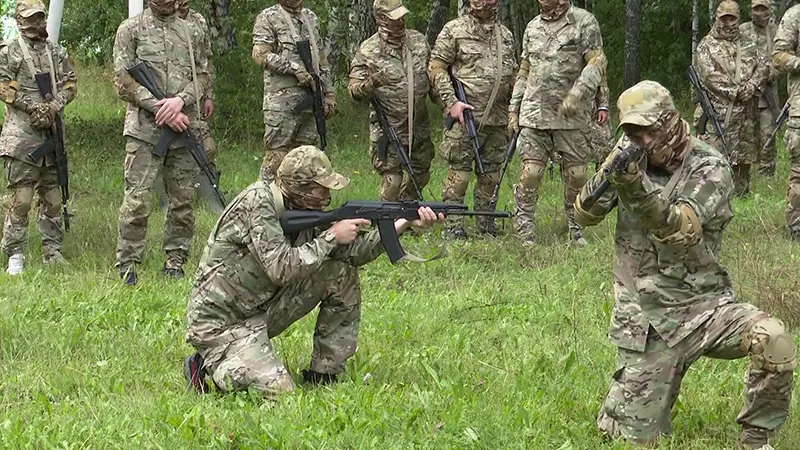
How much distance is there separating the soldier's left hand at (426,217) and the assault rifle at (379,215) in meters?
0.02

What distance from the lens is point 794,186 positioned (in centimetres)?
933

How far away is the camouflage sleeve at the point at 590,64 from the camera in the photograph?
9.12 meters

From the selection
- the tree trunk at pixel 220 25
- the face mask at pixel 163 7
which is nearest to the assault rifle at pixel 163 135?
the face mask at pixel 163 7

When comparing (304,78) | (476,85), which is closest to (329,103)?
(304,78)

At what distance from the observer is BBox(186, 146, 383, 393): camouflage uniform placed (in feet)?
17.4

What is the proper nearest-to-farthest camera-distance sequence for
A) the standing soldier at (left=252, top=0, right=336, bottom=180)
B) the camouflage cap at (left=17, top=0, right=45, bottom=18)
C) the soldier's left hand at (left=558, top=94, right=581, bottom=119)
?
the camouflage cap at (left=17, top=0, right=45, bottom=18) < the soldier's left hand at (left=558, top=94, right=581, bottom=119) < the standing soldier at (left=252, top=0, right=336, bottom=180)

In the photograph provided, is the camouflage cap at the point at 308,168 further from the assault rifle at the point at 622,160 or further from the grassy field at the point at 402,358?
the assault rifle at the point at 622,160

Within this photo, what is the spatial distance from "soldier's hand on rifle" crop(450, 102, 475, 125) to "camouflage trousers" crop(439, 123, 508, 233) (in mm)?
217

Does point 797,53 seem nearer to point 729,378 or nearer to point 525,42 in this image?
point 525,42

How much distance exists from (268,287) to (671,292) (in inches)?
77.7

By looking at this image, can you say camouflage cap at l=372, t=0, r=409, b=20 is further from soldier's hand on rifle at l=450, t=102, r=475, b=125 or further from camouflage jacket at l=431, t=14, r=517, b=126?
soldier's hand on rifle at l=450, t=102, r=475, b=125

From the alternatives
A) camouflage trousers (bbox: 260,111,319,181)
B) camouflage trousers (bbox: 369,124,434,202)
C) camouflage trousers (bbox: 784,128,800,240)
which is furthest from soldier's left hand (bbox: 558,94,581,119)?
camouflage trousers (bbox: 260,111,319,181)

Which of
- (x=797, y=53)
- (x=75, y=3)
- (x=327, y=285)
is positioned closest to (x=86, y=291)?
(x=327, y=285)

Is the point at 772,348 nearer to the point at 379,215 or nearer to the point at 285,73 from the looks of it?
the point at 379,215
